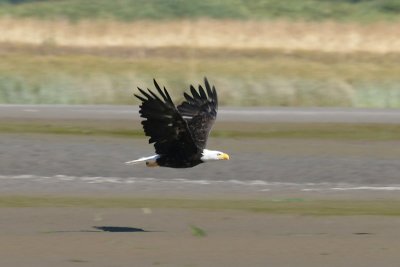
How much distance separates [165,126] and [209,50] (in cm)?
3726

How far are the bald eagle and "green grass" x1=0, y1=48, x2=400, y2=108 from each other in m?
19.2

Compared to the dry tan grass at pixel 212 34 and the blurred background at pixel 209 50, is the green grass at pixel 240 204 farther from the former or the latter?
the dry tan grass at pixel 212 34

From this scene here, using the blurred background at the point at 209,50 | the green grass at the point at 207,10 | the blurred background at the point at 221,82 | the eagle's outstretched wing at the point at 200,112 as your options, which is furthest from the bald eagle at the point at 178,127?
the green grass at the point at 207,10

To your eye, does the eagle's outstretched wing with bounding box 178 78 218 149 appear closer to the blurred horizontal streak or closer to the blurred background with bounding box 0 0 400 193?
the blurred background with bounding box 0 0 400 193

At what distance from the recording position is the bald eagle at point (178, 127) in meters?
16.1

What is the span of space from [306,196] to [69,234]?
5504 millimetres

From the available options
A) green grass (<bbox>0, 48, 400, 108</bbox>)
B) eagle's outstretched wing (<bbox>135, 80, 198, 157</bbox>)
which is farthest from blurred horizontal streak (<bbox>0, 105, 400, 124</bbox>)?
eagle's outstretched wing (<bbox>135, 80, 198, 157</bbox>)

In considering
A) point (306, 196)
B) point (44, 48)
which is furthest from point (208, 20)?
point (306, 196)

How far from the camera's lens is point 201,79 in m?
41.9

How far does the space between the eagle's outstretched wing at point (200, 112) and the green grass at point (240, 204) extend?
1.33 meters

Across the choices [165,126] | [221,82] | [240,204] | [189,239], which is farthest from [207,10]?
[189,239]

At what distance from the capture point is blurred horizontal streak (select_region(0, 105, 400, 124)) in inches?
1220

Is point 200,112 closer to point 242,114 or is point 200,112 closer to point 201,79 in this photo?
point 242,114

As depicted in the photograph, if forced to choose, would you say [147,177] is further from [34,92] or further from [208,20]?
[208,20]
